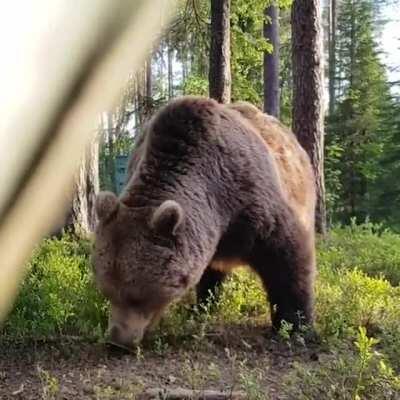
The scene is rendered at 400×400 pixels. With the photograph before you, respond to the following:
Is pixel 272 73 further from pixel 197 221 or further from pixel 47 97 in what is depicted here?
pixel 197 221

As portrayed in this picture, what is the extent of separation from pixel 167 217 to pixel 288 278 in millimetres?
1272

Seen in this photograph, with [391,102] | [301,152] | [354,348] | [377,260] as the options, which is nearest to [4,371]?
[354,348]

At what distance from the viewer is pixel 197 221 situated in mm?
4281

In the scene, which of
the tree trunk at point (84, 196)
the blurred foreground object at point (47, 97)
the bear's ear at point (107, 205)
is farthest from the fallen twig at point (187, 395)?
the tree trunk at point (84, 196)

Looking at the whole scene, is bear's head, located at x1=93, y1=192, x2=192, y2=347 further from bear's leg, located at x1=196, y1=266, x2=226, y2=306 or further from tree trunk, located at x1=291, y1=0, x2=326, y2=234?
tree trunk, located at x1=291, y1=0, x2=326, y2=234

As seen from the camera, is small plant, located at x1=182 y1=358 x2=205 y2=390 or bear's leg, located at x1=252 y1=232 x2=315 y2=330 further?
bear's leg, located at x1=252 y1=232 x2=315 y2=330

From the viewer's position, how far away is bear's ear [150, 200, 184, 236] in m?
3.91

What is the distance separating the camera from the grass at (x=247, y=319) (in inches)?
129

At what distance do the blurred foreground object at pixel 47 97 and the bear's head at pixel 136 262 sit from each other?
5.23ft

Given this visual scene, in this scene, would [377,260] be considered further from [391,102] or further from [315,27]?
[391,102]

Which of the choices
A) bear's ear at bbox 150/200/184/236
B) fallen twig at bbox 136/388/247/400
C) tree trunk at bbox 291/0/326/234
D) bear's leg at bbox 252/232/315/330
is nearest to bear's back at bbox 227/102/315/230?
bear's leg at bbox 252/232/315/330

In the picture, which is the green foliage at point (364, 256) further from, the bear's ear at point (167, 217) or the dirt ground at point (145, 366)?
the bear's ear at point (167, 217)

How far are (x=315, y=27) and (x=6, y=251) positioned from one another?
16.8 ft

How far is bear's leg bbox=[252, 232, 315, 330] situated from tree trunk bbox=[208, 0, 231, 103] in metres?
4.52
